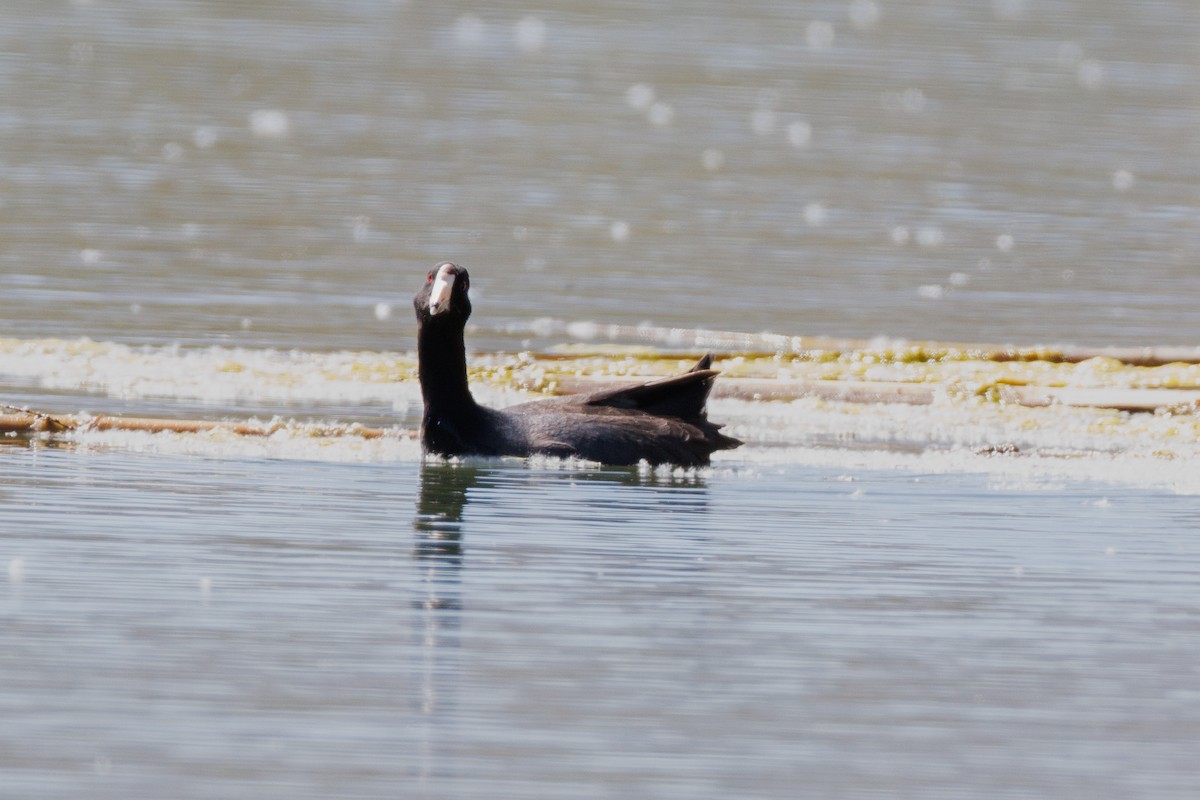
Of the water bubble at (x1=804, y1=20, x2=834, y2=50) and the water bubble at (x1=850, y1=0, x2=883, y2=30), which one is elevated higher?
the water bubble at (x1=850, y1=0, x2=883, y2=30)

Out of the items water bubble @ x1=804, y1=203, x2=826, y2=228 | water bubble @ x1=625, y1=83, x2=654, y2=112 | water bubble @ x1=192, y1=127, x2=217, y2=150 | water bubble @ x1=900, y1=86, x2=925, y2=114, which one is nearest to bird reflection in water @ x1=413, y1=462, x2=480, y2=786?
water bubble @ x1=804, y1=203, x2=826, y2=228

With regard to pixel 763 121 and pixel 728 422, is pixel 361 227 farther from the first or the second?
pixel 763 121

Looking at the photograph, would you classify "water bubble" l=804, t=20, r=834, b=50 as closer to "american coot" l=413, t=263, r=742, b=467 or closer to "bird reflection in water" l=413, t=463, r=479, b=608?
"american coot" l=413, t=263, r=742, b=467

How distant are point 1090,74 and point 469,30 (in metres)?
14.8

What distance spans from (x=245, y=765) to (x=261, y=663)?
4.02 ft

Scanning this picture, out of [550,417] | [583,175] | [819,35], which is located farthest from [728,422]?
[819,35]

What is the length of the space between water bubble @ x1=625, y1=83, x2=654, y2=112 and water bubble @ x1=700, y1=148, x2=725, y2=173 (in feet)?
17.7

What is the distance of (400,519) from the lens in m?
11.7

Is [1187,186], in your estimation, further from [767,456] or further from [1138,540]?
[1138,540]

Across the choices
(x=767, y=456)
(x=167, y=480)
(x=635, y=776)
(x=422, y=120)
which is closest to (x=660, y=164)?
(x=422, y=120)

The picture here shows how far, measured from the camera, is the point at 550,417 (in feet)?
45.4

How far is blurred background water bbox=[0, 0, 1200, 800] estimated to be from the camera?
7.68m

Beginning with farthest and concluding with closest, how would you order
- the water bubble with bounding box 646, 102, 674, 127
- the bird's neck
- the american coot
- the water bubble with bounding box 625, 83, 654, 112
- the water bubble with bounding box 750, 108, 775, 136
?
the water bubble with bounding box 625, 83, 654, 112 → the water bubble with bounding box 750, 108, 775, 136 → the water bubble with bounding box 646, 102, 674, 127 → the bird's neck → the american coot

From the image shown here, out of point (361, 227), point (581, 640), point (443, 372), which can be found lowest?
point (581, 640)
